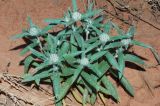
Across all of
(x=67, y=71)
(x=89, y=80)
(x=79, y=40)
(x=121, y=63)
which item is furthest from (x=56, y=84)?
(x=121, y=63)

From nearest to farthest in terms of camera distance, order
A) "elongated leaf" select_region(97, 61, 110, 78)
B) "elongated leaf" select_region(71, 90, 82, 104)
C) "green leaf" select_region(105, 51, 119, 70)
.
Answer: "green leaf" select_region(105, 51, 119, 70)
"elongated leaf" select_region(97, 61, 110, 78)
"elongated leaf" select_region(71, 90, 82, 104)

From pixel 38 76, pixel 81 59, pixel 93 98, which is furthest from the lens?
pixel 93 98

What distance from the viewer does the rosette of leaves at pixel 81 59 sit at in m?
2.65

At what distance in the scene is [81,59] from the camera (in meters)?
2.61

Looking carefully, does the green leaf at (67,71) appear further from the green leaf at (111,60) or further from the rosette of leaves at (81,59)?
the green leaf at (111,60)

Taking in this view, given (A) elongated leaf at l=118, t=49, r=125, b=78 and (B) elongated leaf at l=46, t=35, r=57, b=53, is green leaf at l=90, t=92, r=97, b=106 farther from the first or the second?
(B) elongated leaf at l=46, t=35, r=57, b=53

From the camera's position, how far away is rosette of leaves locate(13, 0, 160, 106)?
265 cm

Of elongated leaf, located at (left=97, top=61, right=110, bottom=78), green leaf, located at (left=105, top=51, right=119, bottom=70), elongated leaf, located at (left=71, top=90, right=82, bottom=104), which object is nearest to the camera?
green leaf, located at (left=105, top=51, right=119, bottom=70)

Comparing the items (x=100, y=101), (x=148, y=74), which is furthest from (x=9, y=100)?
(x=148, y=74)

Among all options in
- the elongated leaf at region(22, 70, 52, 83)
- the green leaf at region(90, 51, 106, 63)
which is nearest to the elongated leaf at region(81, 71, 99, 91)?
the green leaf at region(90, 51, 106, 63)

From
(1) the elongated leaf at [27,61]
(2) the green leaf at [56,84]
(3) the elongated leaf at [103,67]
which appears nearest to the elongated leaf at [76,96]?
(2) the green leaf at [56,84]

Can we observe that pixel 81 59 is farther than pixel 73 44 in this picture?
No

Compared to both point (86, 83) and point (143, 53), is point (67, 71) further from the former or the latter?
point (143, 53)

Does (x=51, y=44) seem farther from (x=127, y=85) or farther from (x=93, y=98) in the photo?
(x=127, y=85)
